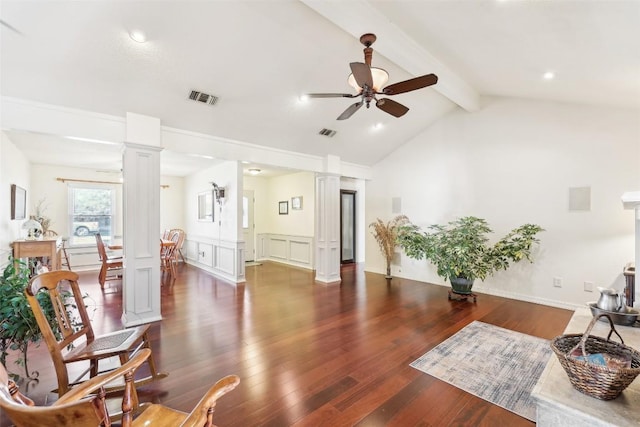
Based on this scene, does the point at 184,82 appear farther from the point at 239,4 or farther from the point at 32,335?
the point at 32,335

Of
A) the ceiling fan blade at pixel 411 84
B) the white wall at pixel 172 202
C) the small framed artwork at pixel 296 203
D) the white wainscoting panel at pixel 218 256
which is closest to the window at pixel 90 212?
the white wall at pixel 172 202

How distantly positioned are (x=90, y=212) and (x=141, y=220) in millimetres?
4932

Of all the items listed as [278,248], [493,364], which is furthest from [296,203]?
[493,364]

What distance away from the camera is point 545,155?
4477 mm

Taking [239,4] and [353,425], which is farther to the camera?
[239,4]

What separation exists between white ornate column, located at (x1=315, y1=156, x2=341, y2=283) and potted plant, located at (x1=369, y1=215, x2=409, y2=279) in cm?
104

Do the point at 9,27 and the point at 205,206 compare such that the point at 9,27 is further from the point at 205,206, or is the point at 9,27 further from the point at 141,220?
the point at 205,206

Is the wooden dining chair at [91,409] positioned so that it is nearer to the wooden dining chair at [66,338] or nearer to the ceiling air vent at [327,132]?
the wooden dining chair at [66,338]

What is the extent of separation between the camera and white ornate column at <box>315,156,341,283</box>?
5.92m

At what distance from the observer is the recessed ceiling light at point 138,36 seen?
2630 millimetres

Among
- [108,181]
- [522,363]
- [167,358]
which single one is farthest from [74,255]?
[522,363]

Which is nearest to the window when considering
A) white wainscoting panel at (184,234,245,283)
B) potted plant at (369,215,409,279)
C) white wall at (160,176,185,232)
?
white wall at (160,176,185,232)

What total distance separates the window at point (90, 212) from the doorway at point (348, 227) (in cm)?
603

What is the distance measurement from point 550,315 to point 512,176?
219cm
